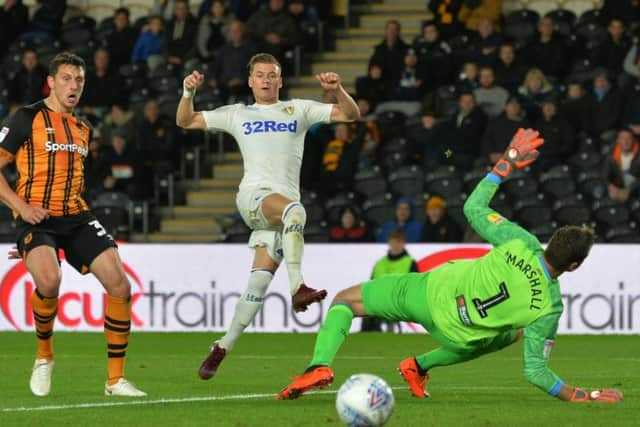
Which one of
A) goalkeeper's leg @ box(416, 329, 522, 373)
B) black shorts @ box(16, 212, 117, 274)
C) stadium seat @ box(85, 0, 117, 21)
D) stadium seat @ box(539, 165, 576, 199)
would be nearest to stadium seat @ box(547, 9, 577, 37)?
stadium seat @ box(539, 165, 576, 199)

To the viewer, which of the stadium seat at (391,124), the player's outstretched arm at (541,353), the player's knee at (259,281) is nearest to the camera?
the player's outstretched arm at (541,353)

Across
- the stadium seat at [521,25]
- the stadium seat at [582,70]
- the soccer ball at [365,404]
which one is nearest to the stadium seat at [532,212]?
the stadium seat at [582,70]

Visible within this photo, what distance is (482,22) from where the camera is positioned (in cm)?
2302

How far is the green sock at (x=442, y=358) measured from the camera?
989 centimetres

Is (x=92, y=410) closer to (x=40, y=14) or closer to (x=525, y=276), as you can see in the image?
(x=525, y=276)

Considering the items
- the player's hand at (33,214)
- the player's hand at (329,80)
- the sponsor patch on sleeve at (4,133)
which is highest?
the player's hand at (329,80)

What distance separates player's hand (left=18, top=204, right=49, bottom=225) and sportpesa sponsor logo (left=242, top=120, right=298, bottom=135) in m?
1.94

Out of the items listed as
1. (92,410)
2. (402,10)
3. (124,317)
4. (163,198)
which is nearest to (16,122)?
(124,317)

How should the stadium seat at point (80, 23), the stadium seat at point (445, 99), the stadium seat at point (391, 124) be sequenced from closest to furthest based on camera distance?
the stadium seat at point (391, 124), the stadium seat at point (445, 99), the stadium seat at point (80, 23)

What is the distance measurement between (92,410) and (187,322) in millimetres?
9559

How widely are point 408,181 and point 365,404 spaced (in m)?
13.5

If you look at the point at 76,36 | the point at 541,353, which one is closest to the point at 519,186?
the point at 76,36

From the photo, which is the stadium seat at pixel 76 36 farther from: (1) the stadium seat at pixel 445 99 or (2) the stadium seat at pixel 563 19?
(2) the stadium seat at pixel 563 19

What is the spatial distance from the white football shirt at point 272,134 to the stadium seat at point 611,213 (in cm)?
935
